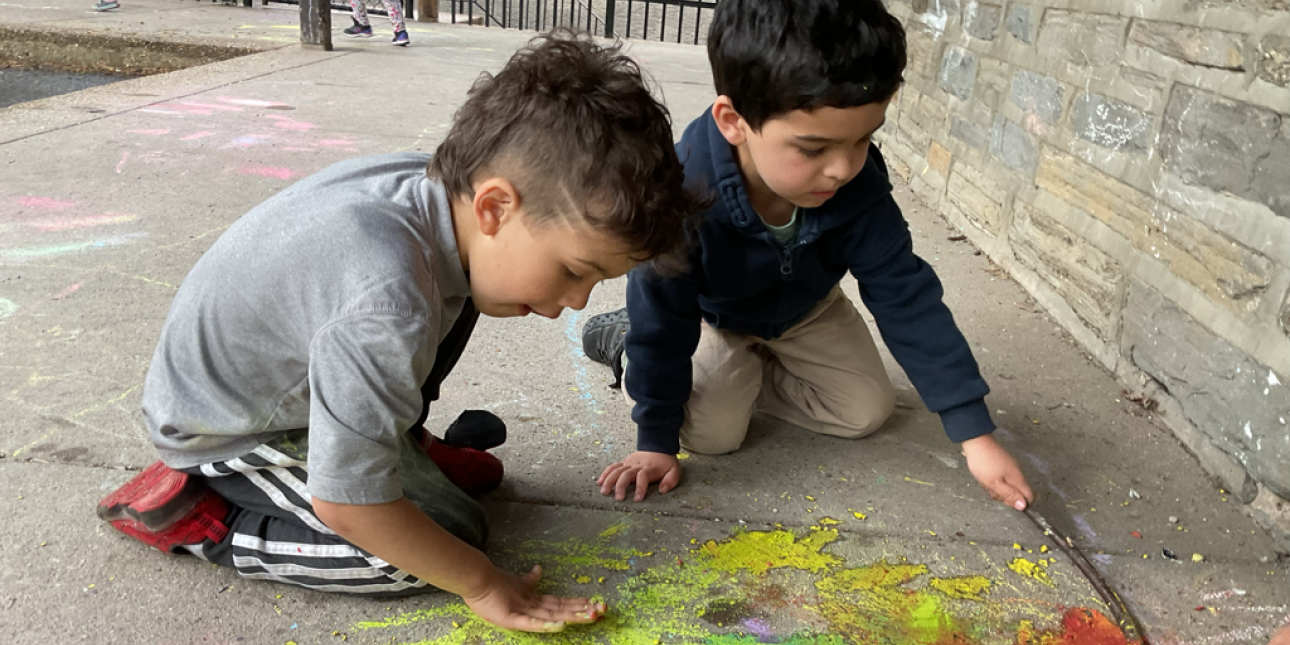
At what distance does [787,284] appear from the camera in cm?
186

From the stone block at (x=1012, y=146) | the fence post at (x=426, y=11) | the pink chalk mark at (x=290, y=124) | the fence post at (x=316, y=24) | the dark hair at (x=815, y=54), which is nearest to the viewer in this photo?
the dark hair at (x=815, y=54)

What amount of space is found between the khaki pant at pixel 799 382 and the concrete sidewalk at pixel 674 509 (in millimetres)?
57

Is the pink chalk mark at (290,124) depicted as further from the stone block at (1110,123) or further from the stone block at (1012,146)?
the stone block at (1110,123)

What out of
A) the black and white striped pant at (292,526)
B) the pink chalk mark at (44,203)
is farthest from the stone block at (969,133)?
the pink chalk mark at (44,203)

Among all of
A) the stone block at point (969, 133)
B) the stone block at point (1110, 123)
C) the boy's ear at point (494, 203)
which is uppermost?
the stone block at point (1110, 123)

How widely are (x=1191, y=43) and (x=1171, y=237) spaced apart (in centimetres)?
43

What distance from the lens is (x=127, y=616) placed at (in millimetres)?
1349

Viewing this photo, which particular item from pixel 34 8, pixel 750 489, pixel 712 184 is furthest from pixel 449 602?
pixel 34 8

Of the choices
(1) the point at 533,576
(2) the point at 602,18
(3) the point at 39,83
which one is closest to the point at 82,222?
(1) the point at 533,576

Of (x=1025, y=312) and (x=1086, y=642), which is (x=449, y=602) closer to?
(x=1086, y=642)

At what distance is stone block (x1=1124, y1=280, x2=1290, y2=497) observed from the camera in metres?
1.73

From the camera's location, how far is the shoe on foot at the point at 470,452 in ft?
5.55

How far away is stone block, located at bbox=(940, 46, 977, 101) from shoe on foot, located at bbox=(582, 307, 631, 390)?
186cm

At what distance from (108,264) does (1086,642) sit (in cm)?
253
